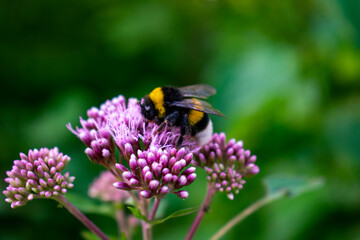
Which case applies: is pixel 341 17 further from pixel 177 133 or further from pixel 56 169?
pixel 56 169

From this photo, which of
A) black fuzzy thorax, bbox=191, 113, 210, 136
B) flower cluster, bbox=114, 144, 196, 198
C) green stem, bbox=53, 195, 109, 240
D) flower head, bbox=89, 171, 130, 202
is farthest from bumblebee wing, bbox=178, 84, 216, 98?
green stem, bbox=53, 195, 109, 240

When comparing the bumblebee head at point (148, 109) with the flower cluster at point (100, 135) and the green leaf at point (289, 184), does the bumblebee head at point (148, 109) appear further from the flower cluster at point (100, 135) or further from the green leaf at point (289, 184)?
the green leaf at point (289, 184)

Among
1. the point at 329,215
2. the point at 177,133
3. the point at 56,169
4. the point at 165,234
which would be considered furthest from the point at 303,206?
the point at 56,169

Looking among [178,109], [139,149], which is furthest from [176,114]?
[139,149]

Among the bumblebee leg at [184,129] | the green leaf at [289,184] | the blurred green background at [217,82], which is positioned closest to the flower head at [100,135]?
the bumblebee leg at [184,129]

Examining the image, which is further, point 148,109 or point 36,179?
point 148,109

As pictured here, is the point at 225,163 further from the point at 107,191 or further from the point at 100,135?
the point at 107,191

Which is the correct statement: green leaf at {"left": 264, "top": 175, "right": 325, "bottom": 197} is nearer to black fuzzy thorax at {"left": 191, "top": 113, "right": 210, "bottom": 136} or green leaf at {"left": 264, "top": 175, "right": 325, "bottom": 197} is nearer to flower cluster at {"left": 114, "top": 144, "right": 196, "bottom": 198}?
black fuzzy thorax at {"left": 191, "top": 113, "right": 210, "bottom": 136}
